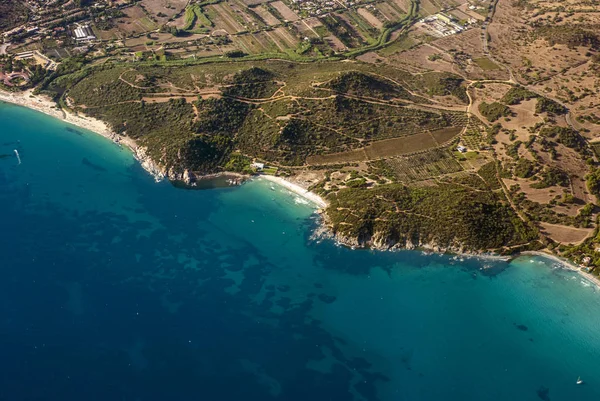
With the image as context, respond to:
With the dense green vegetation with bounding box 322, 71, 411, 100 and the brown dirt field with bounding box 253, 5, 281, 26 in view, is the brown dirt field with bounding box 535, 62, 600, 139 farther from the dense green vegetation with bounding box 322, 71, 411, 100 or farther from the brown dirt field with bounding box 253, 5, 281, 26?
the brown dirt field with bounding box 253, 5, 281, 26

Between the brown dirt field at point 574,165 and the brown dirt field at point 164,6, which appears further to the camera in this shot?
the brown dirt field at point 164,6

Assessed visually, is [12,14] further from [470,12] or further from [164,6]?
[470,12]

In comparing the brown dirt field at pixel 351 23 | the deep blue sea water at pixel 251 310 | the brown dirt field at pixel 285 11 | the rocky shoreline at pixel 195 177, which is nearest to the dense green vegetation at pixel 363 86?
the rocky shoreline at pixel 195 177

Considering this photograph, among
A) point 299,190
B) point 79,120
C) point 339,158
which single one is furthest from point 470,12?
point 79,120

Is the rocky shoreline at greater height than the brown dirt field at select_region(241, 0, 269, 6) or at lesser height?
lesser

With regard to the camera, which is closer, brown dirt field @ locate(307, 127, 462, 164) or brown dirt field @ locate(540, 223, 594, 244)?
brown dirt field @ locate(540, 223, 594, 244)

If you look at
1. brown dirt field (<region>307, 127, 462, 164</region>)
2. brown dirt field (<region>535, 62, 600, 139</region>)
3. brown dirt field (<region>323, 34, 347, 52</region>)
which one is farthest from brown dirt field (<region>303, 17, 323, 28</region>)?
brown dirt field (<region>535, 62, 600, 139</region>)

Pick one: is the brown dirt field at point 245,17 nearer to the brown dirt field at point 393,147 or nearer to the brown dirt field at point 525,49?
the brown dirt field at point 393,147
